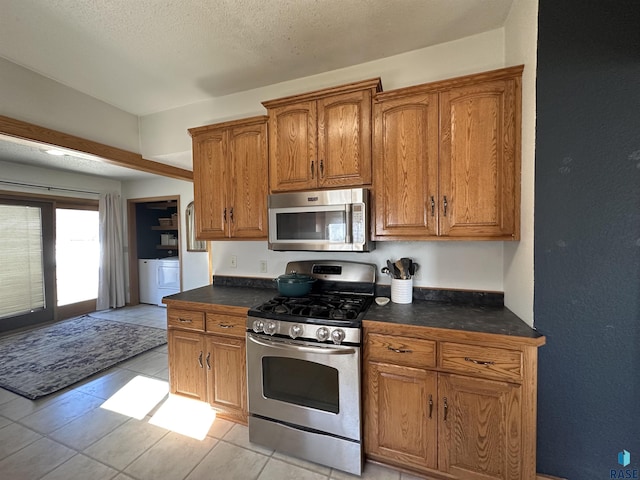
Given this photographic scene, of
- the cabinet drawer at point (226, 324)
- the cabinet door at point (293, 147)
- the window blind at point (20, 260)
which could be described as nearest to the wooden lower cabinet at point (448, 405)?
the cabinet drawer at point (226, 324)

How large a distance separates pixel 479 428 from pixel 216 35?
2791 mm

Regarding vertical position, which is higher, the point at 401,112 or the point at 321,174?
the point at 401,112

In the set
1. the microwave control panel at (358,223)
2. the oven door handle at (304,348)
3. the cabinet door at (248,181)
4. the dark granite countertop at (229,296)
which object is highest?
the cabinet door at (248,181)

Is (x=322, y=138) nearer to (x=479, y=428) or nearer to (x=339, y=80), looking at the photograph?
(x=339, y=80)

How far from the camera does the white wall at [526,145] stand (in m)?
1.34

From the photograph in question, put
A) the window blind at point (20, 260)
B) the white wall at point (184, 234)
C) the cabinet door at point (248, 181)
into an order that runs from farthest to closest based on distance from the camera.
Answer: the white wall at point (184, 234) → the window blind at point (20, 260) → the cabinet door at point (248, 181)

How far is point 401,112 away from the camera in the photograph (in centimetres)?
170

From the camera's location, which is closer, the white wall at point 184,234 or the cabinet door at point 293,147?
the cabinet door at point 293,147

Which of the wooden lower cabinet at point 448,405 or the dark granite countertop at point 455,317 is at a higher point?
the dark granite countertop at point 455,317

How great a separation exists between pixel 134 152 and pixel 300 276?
7.76 feet

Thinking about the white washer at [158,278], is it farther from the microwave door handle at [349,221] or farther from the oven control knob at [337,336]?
the oven control knob at [337,336]

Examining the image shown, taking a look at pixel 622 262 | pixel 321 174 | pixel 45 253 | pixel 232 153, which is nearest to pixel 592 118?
pixel 622 262

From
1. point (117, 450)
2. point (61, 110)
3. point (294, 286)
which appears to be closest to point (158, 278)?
point (61, 110)

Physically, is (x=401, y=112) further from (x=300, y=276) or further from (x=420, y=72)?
(x=300, y=276)
